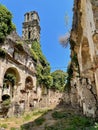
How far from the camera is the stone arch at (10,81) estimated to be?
27250mm

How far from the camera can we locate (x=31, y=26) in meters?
46.3

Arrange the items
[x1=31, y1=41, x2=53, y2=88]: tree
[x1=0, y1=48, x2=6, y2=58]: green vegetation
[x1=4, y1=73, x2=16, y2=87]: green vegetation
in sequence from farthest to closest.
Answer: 1. [x1=31, y1=41, x2=53, y2=88]: tree
2. [x1=4, y1=73, x2=16, y2=87]: green vegetation
3. [x1=0, y1=48, x2=6, y2=58]: green vegetation

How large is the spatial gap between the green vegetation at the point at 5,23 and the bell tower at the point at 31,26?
13772mm

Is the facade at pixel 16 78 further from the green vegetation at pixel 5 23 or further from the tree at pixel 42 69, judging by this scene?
the tree at pixel 42 69

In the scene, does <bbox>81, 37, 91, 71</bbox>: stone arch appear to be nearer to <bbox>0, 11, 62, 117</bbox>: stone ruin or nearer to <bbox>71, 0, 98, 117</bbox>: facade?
<bbox>71, 0, 98, 117</bbox>: facade

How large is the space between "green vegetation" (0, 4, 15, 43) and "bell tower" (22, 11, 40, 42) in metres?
13.8

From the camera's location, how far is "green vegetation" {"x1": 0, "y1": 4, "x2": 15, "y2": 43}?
27.8 m

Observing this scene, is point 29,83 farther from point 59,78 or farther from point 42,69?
point 59,78

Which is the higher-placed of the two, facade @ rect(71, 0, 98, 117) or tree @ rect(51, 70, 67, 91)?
tree @ rect(51, 70, 67, 91)

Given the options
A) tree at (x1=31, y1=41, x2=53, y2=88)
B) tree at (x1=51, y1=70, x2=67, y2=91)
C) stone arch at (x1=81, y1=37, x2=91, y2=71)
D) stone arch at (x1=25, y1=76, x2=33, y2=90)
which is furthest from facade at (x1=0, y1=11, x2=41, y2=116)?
stone arch at (x1=81, y1=37, x2=91, y2=71)

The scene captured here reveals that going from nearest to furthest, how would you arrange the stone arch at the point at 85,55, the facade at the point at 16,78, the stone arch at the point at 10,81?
1. the stone arch at the point at 85,55
2. the facade at the point at 16,78
3. the stone arch at the point at 10,81

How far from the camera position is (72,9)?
11.6 m

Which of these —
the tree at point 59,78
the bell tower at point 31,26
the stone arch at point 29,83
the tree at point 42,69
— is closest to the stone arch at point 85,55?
the stone arch at point 29,83

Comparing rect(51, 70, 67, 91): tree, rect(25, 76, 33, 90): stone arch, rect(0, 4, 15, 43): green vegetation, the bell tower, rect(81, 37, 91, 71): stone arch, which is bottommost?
rect(81, 37, 91, 71): stone arch
